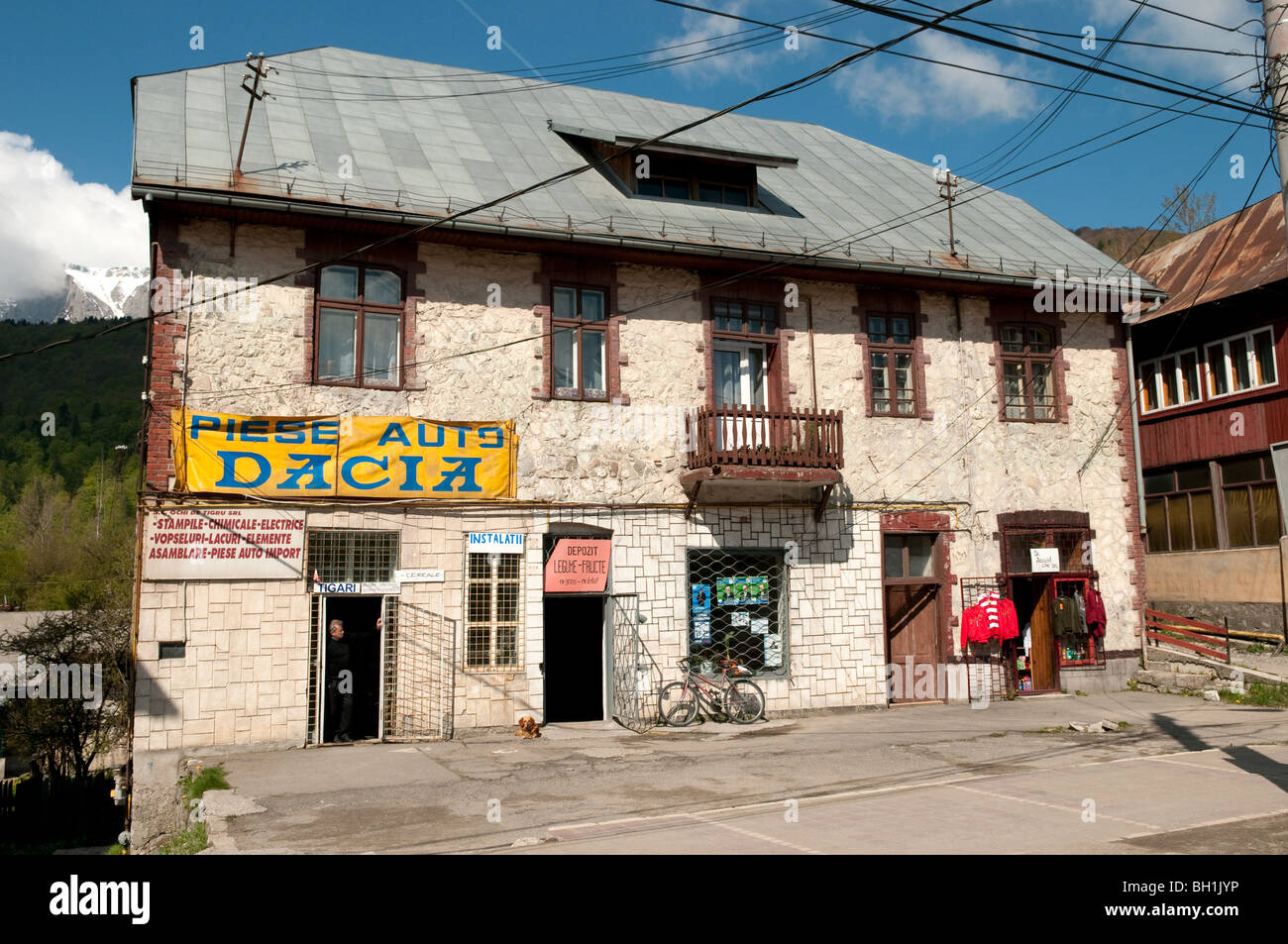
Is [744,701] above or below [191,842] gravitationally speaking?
above

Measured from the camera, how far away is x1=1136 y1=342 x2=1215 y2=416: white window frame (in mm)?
24203

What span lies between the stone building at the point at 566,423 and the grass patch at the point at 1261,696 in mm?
2108

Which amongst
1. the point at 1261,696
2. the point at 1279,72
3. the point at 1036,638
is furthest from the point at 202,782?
the point at 1261,696

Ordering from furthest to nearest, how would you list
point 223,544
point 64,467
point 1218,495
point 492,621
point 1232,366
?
point 64,467, point 1218,495, point 1232,366, point 492,621, point 223,544

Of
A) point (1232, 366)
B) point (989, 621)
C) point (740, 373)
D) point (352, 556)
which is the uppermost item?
point (1232, 366)

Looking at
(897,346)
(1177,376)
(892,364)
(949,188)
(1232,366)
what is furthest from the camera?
(1177,376)

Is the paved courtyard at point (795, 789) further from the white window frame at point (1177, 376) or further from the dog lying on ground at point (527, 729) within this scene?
the white window frame at point (1177, 376)

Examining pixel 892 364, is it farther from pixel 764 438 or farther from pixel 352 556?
pixel 352 556

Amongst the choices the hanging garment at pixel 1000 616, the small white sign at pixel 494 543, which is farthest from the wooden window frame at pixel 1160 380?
the small white sign at pixel 494 543

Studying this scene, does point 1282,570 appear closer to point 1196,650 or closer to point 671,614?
point 1196,650

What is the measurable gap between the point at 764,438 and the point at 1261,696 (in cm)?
962

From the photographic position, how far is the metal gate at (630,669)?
633 inches

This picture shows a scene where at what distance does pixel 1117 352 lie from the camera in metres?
20.3

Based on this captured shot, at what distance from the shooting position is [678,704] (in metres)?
16.0
